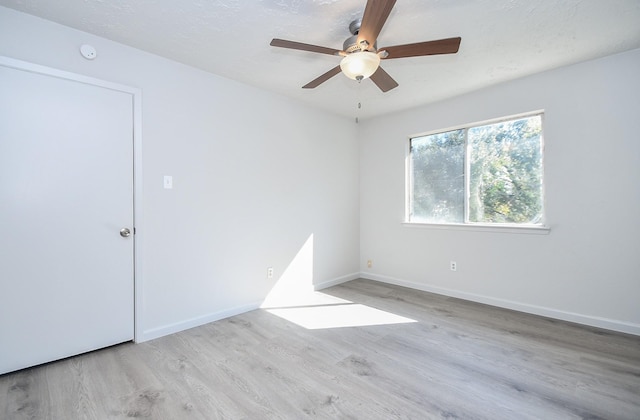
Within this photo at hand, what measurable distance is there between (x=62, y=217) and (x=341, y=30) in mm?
2494

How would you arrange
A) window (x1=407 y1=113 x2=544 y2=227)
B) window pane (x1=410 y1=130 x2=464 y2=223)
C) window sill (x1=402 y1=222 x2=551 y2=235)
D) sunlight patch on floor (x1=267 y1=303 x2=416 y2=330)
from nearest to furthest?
sunlight patch on floor (x1=267 y1=303 x2=416 y2=330)
window sill (x1=402 y1=222 x2=551 y2=235)
window (x1=407 y1=113 x2=544 y2=227)
window pane (x1=410 y1=130 x2=464 y2=223)

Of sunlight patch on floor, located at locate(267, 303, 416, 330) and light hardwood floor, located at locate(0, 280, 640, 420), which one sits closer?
light hardwood floor, located at locate(0, 280, 640, 420)

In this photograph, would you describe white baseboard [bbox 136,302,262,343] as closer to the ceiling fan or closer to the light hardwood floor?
the light hardwood floor

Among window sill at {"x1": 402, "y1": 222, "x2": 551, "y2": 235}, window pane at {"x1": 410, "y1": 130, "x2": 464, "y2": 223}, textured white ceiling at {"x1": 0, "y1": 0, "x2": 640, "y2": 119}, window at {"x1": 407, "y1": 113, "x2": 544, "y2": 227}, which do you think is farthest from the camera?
window pane at {"x1": 410, "y1": 130, "x2": 464, "y2": 223}

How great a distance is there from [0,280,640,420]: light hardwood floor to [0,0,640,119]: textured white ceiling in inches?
97.4

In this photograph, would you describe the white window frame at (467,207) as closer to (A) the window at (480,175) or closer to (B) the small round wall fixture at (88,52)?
(A) the window at (480,175)

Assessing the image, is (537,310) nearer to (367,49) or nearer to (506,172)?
(506,172)

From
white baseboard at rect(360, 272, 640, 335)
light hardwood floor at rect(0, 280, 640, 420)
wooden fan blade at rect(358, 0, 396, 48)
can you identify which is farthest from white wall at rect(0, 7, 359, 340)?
wooden fan blade at rect(358, 0, 396, 48)

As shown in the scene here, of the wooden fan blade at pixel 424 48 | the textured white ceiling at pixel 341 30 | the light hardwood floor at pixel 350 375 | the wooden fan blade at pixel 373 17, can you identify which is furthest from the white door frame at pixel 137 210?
the wooden fan blade at pixel 424 48

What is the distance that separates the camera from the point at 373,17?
1.54 metres

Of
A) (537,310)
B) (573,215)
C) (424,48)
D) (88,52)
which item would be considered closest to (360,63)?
(424,48)

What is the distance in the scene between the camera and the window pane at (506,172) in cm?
302

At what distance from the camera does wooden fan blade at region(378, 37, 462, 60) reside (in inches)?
68.7

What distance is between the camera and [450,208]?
367 cm
